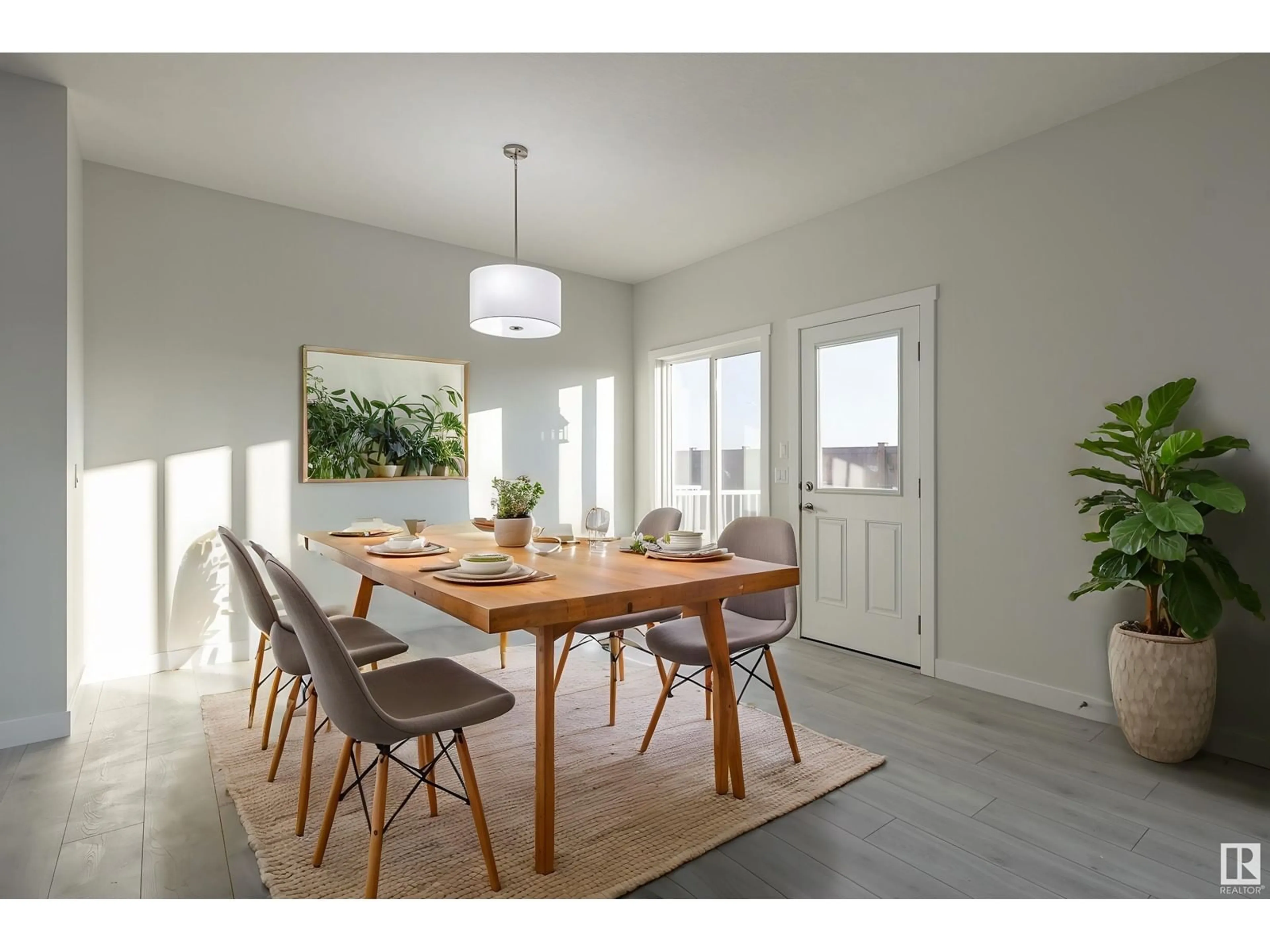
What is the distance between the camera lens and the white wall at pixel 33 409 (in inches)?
103

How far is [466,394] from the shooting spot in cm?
463

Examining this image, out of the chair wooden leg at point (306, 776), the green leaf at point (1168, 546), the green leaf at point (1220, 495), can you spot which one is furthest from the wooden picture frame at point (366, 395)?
the green leaf at point (1220, 495)

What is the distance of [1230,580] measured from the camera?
233 centimetres

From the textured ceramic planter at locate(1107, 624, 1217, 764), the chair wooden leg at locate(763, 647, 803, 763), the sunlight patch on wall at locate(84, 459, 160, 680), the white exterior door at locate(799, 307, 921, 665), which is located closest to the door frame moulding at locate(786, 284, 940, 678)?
the white exterior door at locate(799, 307, 921, 665)

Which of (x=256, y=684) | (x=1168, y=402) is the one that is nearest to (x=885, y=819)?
(x=1168, y=402)

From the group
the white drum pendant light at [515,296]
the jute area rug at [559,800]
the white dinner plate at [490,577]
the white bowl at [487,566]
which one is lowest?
the jute area rug at [559,800]

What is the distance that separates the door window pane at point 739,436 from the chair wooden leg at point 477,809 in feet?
10.2

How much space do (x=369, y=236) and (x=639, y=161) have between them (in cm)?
190

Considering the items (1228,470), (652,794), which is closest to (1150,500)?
(1228,470)

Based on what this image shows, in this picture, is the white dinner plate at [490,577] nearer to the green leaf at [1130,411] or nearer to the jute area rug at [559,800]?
the jute area rug at [559,800]

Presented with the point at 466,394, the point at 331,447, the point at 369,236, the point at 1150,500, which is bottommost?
the point at 1150,500

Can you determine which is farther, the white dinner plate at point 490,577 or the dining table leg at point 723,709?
the dining table leg at point 723,709

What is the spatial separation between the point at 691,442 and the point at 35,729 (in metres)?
3.94
